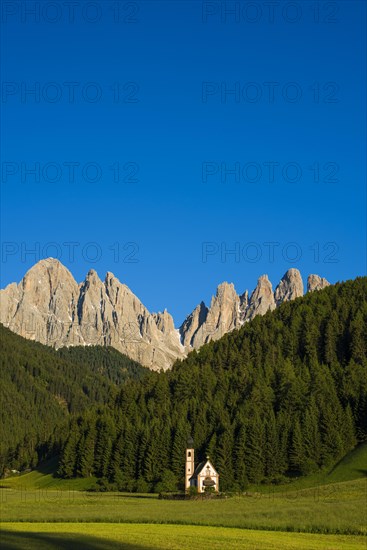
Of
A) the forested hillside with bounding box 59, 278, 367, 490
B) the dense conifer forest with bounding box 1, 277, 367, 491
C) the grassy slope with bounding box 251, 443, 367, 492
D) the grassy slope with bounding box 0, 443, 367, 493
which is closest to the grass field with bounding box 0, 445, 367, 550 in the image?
the grassy slope with bounding box 251, 443, 367, 492

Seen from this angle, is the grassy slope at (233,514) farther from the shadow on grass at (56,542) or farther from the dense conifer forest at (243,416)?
the dense conifer forest at (243,416)

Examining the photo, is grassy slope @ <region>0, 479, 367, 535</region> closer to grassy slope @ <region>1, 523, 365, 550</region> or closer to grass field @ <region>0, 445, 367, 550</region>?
grass field @ <region>0, 445, 367, 550</region>

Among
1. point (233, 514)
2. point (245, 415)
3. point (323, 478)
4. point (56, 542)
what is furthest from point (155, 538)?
point (245, 415)

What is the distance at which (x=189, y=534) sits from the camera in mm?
52312

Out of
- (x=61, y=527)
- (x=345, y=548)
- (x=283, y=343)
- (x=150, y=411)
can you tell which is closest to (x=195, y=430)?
(x=150, y=411)

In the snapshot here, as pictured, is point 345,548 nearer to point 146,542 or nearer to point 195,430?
point 146,542

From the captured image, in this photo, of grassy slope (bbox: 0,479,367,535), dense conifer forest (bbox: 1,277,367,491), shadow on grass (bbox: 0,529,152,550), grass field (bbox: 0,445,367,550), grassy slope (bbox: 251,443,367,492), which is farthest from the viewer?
dense conifer forest (bbox: 1,277,367,491)

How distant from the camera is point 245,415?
14212cm

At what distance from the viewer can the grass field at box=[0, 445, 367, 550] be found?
4660 cm

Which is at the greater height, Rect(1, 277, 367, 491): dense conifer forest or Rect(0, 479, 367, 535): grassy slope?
Rect(1, 277, 367, 491): dense conifer forest

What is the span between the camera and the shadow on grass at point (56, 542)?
4153cm

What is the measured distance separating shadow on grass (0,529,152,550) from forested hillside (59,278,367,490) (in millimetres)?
72432

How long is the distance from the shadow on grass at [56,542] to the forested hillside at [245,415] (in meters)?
72.4

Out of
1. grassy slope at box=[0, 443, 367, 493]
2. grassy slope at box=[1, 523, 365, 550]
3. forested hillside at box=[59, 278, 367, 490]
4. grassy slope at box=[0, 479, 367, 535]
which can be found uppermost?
forested hillside at box=[59, 278, 367, 490]
